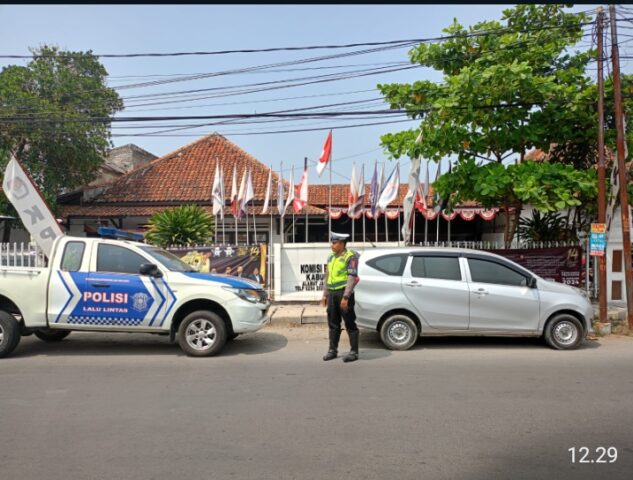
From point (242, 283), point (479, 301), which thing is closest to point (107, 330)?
point (242, 283)

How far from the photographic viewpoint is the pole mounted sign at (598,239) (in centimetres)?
922

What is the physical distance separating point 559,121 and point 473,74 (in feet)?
8.22

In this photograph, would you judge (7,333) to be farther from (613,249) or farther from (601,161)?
(613,249)

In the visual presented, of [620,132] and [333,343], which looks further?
[620,132]

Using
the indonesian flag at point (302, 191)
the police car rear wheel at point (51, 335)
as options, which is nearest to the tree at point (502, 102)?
the indonesian flag at point (302, 191)

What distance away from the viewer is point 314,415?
176 inches

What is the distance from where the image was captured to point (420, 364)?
6.41 m

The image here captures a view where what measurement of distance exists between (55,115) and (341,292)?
13221 millimetres

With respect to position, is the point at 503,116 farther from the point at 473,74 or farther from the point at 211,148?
the point at 211,148

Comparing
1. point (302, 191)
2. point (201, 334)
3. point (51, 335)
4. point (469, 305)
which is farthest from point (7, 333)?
point (302, 191)

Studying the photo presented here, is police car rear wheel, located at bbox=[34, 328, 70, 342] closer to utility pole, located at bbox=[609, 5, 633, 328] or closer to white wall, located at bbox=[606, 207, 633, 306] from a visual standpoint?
utility pole, located at bbox=[609, 5, 633, 328]

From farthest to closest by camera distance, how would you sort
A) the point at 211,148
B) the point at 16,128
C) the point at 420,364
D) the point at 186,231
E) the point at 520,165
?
the point at 211,148 → the point at 16,128 → the point at 186,231 → the point at 520,165 → the point at 420,364

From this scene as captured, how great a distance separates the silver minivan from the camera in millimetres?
7230

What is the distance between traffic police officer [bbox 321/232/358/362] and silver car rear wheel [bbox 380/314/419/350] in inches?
30.2
